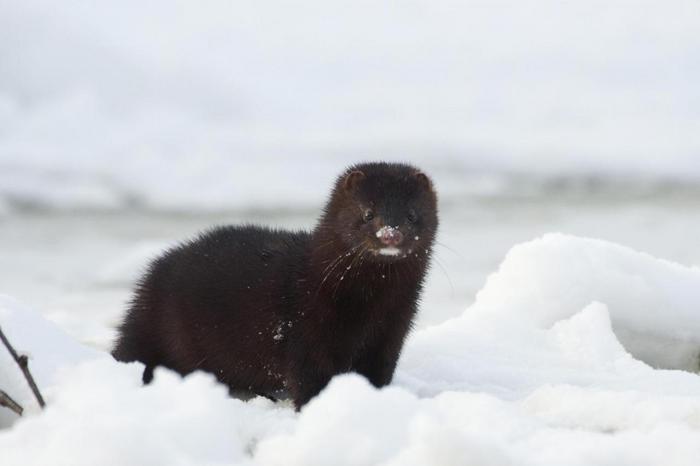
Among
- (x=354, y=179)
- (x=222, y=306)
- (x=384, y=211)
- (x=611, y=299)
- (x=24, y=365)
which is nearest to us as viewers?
(x=24, y=365)

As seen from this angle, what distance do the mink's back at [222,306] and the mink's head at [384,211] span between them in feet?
1.11

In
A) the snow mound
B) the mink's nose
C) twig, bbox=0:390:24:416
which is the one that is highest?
the mink's nose

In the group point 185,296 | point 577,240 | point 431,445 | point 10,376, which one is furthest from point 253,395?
point 431,445

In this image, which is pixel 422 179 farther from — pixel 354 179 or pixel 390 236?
pixel 390 236

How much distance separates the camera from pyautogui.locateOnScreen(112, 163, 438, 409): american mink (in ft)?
15.9

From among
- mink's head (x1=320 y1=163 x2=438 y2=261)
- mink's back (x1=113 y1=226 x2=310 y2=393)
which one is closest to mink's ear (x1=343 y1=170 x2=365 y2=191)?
mink's head (x1=320 y1=163 x2=438 y2=261)

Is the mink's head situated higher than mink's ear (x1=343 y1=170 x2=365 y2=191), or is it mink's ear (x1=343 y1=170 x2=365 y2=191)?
mink's ear (x1=343 y1=170 x2=365 y2=191)

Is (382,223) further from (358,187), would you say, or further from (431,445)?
(431,445)

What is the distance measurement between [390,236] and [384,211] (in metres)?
0.19

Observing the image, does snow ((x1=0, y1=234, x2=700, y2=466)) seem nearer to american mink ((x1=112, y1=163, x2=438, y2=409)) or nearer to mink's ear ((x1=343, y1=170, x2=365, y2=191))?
american mink ((x1=112, y1=163, x2=438, y2=409))

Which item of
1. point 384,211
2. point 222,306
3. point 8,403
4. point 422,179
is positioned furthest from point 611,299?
point 8,403

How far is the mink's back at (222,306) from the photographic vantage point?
5.08 meters

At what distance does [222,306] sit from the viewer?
17.2 ft

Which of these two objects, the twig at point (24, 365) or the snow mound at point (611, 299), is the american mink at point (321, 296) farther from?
the twig at point (24, 365)
